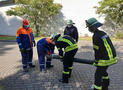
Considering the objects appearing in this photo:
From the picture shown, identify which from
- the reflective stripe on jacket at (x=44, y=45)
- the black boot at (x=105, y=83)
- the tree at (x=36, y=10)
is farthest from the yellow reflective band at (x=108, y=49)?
the tree at (x=36, y=10)

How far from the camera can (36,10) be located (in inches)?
529

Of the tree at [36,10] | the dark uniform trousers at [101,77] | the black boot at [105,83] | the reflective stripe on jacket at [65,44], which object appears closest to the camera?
the dark uniform trousers at [101,77]

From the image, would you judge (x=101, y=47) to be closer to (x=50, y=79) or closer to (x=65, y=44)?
(x=65, y=44)

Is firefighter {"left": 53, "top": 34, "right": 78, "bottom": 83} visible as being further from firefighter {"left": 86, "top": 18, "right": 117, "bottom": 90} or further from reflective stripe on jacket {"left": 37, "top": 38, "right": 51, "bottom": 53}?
firefighter {"left": 86, "top": 18, "right": 117, "bottom": 90}

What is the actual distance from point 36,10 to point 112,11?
8.84 metres

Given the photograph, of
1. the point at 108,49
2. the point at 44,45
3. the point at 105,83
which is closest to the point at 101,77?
the point at 105,83

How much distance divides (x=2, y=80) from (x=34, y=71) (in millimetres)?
1084

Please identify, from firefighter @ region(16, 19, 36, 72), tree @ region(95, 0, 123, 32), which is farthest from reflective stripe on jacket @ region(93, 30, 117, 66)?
tree @ region(95, 0, 123, 32)

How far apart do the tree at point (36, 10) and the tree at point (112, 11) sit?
5280 millimetres

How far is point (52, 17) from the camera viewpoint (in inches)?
613

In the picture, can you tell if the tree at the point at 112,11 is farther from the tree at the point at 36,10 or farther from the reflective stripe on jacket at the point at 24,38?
the reflective stripe on jacket at the point at 24,38

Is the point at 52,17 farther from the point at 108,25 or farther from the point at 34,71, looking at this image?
the point at 34,71

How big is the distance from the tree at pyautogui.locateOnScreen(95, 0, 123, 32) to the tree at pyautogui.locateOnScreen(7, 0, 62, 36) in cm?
528

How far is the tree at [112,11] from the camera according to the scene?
11949 millimetres
